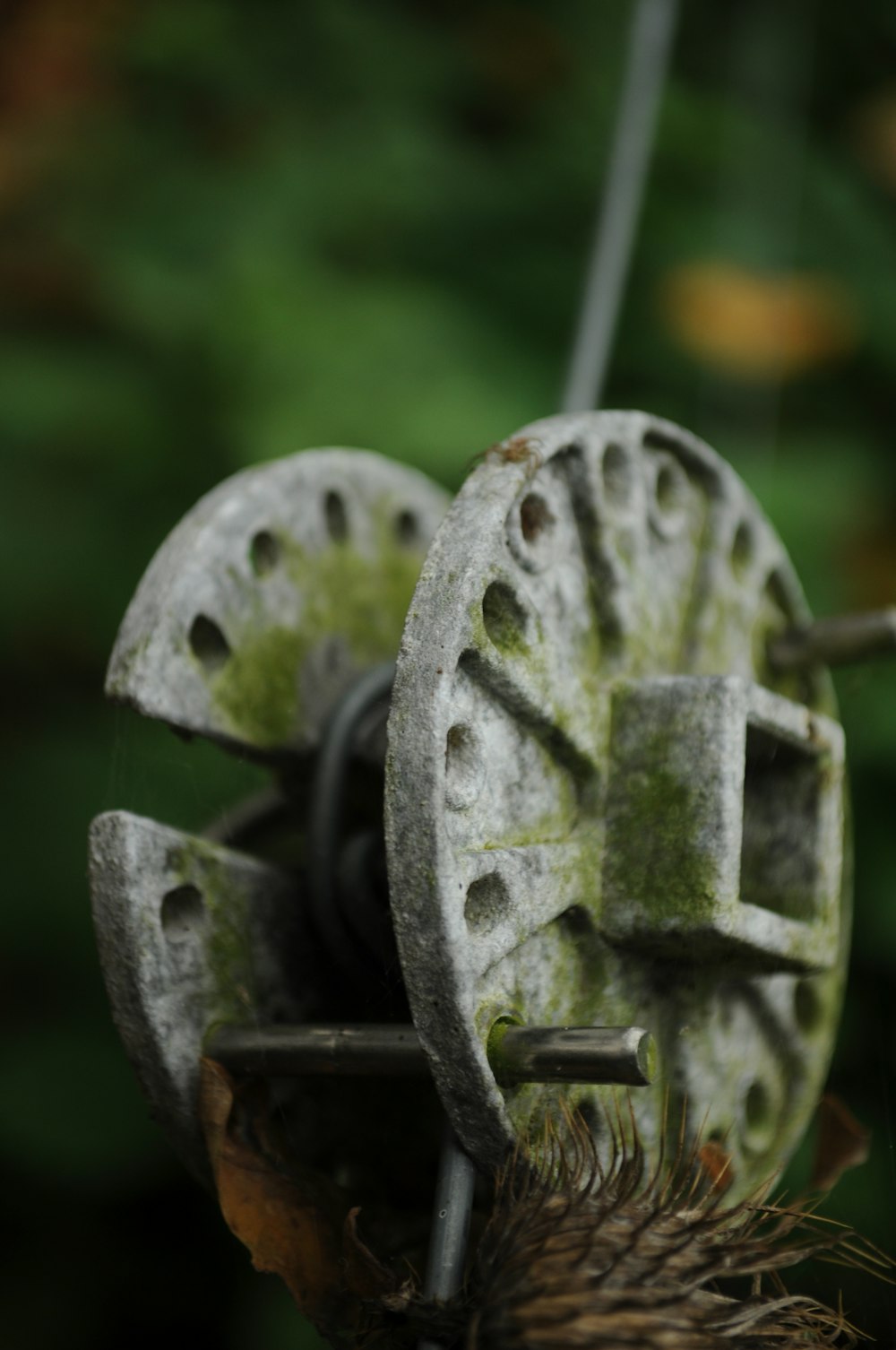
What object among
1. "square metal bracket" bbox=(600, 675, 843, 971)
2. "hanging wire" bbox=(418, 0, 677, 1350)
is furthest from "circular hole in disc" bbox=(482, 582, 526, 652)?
"hanging wire" bbox=(418, 0, 677, 1350)

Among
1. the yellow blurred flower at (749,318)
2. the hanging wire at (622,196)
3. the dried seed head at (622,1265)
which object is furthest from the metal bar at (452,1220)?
the yellow blurred flower at (749,318)

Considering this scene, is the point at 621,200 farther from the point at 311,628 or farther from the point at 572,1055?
the point at 572,1055

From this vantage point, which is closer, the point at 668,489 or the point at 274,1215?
the point at 274,1215

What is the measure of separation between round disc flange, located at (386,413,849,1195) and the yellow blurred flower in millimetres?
819

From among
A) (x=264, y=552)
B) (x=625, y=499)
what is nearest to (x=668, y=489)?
(x=625, y=499)

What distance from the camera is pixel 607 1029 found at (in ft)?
2.43

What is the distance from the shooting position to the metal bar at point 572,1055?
0.73m

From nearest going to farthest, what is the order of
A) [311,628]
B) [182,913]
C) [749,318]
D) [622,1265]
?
[622,1265] < [182,913] < [311,628] < [749,318]

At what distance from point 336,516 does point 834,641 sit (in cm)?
39

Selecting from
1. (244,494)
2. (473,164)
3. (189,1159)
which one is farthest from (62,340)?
(189,1159)

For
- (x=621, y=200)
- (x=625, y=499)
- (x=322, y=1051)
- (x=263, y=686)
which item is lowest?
(x=322, y=1051)

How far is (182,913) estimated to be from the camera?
0.92 metres

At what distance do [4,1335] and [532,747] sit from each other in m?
1.19

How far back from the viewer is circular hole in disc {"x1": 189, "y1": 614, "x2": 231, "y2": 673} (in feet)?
3.13
